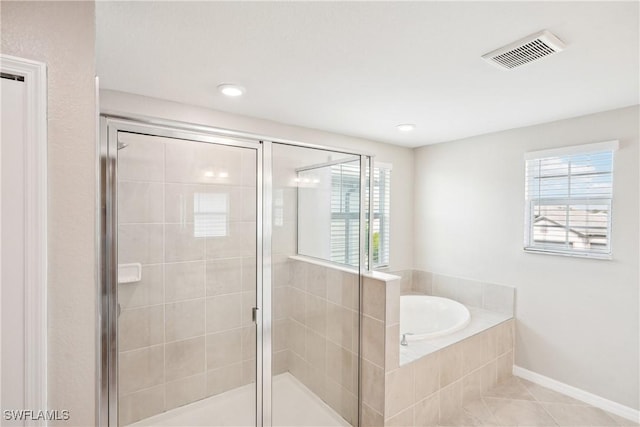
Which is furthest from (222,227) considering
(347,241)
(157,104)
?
(157,104)

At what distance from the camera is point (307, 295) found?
2.20m

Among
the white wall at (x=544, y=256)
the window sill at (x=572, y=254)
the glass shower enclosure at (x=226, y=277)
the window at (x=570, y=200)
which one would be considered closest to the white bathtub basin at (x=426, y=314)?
the white wall at (x=544, y=256)

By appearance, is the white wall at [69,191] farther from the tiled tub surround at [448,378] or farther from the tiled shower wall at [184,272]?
the tiled tub surround at [448,378]

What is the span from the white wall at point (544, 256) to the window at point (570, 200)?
0.07m

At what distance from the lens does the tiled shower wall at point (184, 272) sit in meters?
1.65

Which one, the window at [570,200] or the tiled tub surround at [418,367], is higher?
the window at [570,200]

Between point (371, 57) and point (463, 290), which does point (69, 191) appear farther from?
point (463, 290)

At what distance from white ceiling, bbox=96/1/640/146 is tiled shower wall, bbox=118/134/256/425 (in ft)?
1.70

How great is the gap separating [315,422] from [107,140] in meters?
2.17

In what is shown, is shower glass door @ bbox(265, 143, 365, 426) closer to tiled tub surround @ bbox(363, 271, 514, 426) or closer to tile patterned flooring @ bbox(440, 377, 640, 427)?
tiled tub surround @ bbox(363, 271, 514, 426)

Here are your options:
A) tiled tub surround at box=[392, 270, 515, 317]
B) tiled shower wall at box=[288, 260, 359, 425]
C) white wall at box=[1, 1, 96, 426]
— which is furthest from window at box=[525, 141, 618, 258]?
white wall at box=[1, 1, 96, 426]

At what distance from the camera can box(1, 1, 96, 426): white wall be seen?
1.05m

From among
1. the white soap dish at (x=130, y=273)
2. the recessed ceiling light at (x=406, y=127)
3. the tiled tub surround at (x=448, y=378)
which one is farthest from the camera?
the recessed ceiling light at (x=406, y=127)

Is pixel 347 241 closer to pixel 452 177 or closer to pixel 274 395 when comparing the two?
pixel 274 395
